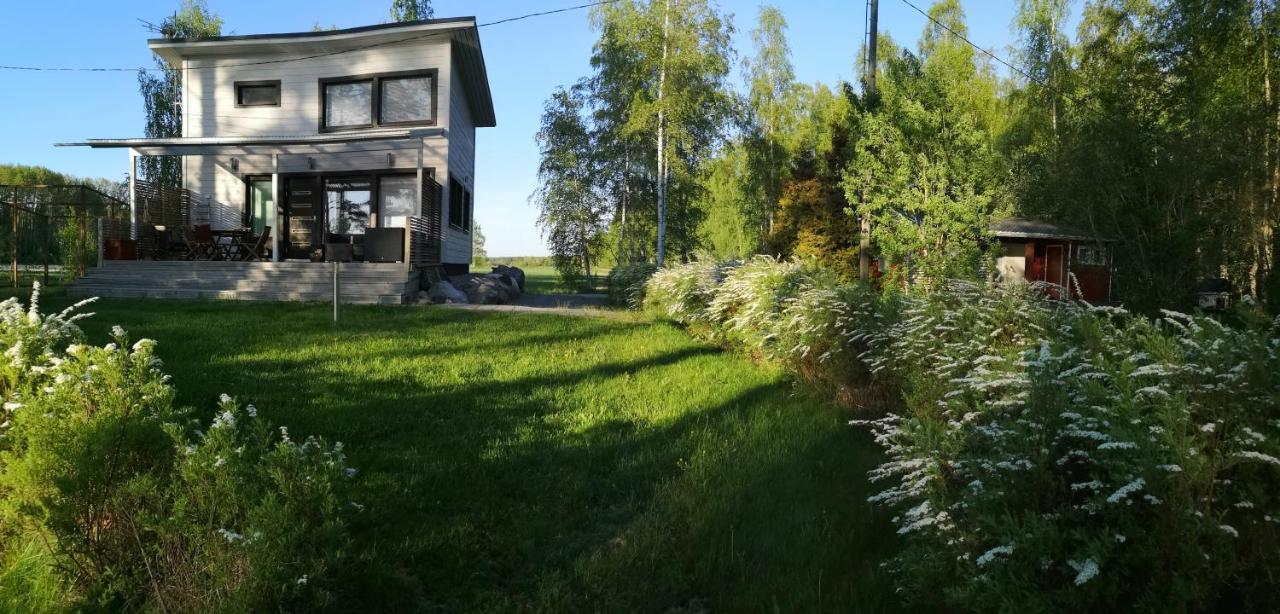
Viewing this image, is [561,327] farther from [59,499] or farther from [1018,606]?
[1018,606]

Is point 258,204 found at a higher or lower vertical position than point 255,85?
lower

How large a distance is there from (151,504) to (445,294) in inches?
447

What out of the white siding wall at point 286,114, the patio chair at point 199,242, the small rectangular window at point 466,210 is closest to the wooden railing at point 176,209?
the white siding wall at point 286,114

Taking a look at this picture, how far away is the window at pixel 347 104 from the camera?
15.4 m

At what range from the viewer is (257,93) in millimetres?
15867

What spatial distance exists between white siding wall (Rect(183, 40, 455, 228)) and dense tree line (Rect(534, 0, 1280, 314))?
24.1 feet

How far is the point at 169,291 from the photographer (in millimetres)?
12312

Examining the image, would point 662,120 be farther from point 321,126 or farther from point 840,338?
point 840,338

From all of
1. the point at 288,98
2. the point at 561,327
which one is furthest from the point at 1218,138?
the point at 288,98

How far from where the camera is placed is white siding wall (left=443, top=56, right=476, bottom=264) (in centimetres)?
1573

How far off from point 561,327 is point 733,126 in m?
16.4

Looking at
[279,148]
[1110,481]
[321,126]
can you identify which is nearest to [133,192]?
[279,148]

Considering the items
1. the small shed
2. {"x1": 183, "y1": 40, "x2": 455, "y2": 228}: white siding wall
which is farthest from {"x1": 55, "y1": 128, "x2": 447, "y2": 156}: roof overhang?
the small shed

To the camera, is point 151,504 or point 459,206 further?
point 459,206
